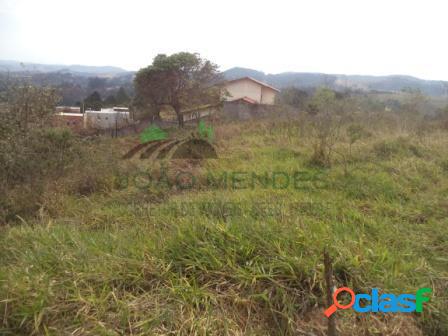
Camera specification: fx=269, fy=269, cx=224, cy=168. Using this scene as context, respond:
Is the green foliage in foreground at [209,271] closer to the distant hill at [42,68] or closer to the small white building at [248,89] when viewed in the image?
the distant hill at [42,68]

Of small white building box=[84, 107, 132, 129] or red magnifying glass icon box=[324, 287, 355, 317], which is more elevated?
small white building box=[84, 107, 132, 129]

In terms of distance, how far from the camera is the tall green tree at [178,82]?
42.9ft

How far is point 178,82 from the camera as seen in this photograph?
13336 millimetres

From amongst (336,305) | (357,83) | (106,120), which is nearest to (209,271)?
(336,305)

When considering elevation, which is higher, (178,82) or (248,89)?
(248,89)

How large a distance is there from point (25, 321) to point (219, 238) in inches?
53.5

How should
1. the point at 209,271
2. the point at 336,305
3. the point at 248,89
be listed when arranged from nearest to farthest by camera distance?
the point at 336,305 → the point at 209,271 → the point at 248,89

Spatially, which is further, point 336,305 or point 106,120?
point 106,120

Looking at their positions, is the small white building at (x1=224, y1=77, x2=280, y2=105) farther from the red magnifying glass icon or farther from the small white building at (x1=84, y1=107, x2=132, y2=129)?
the red magnifying glass icon

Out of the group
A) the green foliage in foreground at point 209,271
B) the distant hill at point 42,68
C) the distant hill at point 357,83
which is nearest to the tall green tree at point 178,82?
the distant hill at point 42,68

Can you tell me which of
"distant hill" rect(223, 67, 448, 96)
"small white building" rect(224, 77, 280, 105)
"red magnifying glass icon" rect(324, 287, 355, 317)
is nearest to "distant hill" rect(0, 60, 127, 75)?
"red magnifying glass icon" rect(324, 287, 355, 317)

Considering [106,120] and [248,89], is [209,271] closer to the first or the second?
[106,120]

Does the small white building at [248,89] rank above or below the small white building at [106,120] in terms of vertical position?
above

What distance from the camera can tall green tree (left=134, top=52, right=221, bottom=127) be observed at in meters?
13.1
